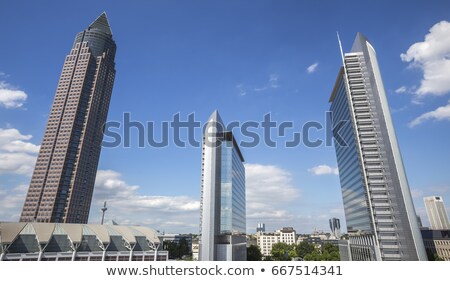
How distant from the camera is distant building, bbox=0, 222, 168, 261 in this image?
37.8m

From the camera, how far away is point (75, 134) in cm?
9994

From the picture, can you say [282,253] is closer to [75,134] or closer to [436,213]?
[75,134]

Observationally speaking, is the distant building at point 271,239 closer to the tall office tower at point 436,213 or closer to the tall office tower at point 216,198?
the tall office tower at point 436,213

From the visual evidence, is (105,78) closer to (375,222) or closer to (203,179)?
(203,179)

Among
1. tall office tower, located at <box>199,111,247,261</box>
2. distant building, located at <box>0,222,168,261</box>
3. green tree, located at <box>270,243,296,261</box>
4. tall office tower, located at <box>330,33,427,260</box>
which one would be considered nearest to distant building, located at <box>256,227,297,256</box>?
green tree, located at <box>270,243,296,261</box>

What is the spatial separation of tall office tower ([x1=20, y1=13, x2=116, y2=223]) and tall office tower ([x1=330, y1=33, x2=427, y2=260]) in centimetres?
9129

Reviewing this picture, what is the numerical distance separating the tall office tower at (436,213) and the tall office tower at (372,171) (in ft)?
367

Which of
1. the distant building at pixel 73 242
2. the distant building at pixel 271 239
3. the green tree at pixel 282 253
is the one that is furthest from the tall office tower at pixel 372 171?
the distant building at pixel 271 239

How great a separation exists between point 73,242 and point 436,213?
17940 cm

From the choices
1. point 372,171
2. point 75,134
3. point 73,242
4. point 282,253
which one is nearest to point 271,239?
point 282,253

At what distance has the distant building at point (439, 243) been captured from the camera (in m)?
69.0

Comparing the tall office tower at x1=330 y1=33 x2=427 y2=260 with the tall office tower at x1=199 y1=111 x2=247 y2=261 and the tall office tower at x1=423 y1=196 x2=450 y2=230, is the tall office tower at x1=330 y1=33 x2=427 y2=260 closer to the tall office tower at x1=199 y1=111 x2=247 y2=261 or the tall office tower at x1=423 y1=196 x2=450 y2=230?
the tall office tower at x1=199 y1=111 x2=247 y2=261

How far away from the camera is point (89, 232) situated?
45156mm
